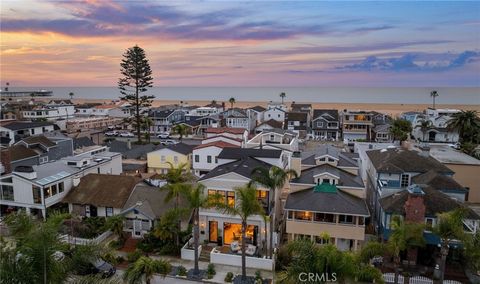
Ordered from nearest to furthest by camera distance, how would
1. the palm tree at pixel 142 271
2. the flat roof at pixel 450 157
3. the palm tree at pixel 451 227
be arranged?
1. the palm tree at pixel 451 227
2. the palm tree at pixel 142 271
3. the flat roof at pixel 450 157

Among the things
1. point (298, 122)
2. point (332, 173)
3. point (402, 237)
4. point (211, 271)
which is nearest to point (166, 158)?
point (332, 173)

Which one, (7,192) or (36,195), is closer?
(36,195)

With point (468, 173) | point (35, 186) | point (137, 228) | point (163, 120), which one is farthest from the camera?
point (163, 120)

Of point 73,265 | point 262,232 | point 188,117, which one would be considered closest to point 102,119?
point 188,117

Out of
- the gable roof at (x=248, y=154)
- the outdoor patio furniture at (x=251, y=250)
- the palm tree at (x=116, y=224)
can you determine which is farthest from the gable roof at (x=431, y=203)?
the palm tree at (x=116, y=224)

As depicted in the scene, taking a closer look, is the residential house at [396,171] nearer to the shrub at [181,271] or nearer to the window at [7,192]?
the shrub at [181,271]

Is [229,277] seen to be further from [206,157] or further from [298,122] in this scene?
[298,122]

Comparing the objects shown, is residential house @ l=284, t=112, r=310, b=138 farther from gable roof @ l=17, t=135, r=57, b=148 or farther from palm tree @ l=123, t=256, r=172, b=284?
palm tree @ l=123, t=256, r=172, b=284
